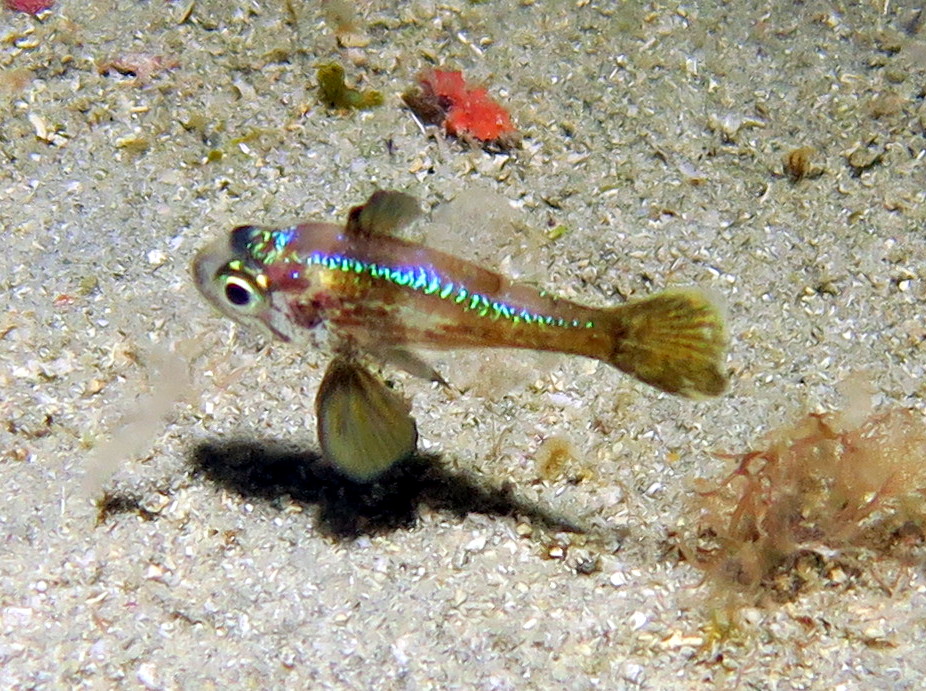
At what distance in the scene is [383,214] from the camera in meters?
3.03

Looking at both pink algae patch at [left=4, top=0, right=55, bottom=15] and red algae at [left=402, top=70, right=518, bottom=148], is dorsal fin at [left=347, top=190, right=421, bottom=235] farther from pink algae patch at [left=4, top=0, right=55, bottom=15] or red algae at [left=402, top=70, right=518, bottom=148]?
pink algae patch at [left=4, top=0, right=55, bottom=15]

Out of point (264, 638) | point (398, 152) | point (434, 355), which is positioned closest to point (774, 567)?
point (434, 355)

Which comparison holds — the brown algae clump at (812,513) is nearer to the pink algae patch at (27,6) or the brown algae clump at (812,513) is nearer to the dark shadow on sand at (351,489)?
→ the dark shadow on sand at (351,489)

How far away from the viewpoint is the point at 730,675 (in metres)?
3.26

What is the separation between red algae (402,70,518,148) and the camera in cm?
484

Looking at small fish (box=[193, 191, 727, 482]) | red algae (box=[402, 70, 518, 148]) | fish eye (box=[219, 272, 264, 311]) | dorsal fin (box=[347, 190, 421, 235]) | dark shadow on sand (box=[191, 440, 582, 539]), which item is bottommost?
dark shadow on sand (box=[191, 440, 582, 539])

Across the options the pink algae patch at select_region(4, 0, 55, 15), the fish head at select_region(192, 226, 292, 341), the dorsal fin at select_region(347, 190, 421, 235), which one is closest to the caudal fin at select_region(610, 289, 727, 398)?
the dorsal fin at select_region(347, 190, 421, 235)

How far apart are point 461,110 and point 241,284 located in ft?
7.54

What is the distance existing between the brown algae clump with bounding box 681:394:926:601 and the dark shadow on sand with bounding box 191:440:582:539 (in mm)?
679

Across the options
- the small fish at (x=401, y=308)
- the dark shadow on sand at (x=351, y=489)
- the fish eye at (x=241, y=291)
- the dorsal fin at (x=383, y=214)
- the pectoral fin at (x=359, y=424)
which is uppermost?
the dorsal fin at (x=383, y=214)

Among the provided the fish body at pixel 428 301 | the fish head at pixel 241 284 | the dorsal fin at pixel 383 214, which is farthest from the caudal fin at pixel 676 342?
the fish head at pixel 241 284

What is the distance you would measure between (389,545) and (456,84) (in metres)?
2.91

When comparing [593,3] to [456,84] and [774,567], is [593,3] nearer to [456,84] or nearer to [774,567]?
[456,84]

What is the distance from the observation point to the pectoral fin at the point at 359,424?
3.19 metres
